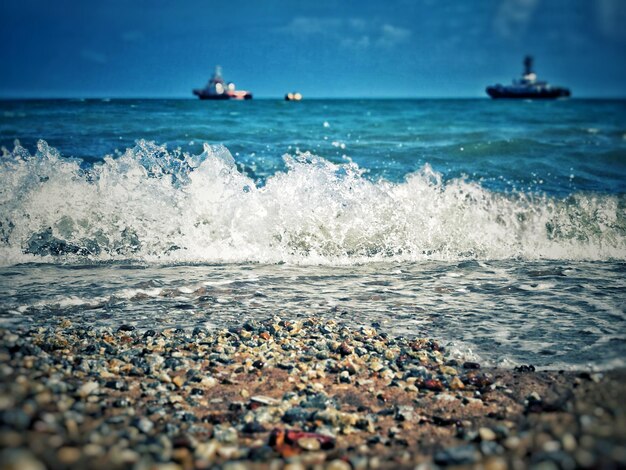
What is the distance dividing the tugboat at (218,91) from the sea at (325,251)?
57.4 metres

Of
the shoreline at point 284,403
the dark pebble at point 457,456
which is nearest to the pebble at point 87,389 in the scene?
the shoreline at point 284,403

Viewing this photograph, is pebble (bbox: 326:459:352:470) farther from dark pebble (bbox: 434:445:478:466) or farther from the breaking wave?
the breaking wave

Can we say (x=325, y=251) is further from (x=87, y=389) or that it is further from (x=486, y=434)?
(x=486, y=434)

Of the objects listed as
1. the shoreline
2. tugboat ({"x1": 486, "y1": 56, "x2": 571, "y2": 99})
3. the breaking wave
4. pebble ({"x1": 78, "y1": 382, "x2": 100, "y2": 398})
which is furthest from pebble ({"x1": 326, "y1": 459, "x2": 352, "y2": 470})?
tugboat ({"x1": 486, "y1": 56, "x2": 571, "y2": 99})

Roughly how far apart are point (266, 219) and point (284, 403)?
16.8 feet

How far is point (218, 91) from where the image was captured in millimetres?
67312

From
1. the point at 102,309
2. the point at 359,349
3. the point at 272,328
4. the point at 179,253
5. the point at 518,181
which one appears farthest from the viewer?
the point at 518,181

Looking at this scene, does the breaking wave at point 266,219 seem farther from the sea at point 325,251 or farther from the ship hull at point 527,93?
the ship hull at point 527,93

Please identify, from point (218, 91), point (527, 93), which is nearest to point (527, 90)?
point (527, 93)

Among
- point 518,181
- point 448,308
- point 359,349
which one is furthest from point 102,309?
point 518,181

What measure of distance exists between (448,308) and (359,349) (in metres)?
1.52

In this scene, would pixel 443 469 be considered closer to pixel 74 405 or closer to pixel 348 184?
pixel 74 405

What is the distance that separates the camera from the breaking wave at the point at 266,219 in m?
7.44

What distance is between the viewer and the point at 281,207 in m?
8.30
